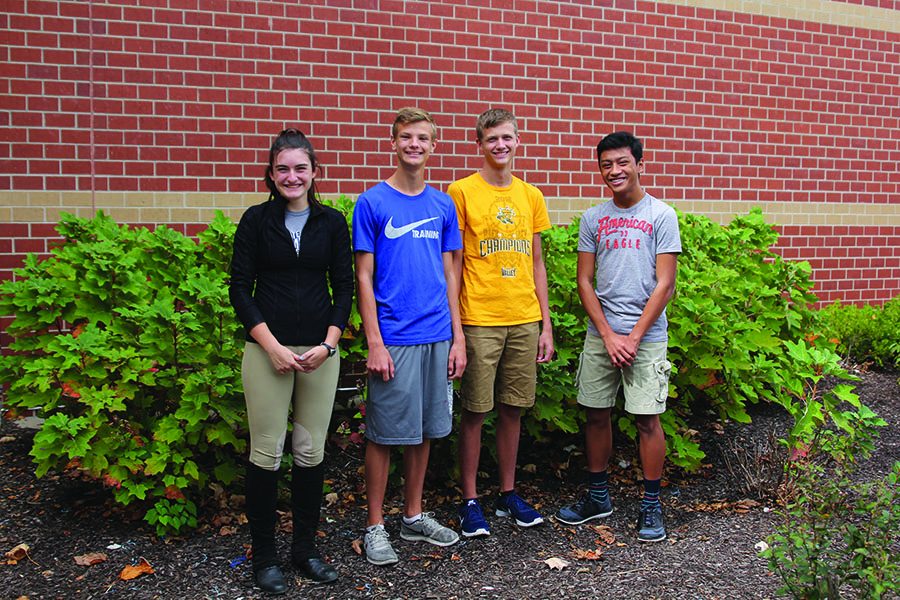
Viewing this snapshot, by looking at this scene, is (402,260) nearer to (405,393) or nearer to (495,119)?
(405,393)

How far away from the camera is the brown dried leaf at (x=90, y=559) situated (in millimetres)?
3662

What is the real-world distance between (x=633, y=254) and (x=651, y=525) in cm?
133

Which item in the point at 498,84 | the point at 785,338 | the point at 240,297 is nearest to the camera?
the point at 240,297

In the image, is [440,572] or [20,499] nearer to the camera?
[440,572]

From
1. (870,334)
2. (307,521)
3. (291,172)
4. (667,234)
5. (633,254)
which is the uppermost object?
(291,172)

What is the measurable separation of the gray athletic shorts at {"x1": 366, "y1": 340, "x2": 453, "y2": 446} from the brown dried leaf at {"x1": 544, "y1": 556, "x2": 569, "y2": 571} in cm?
82

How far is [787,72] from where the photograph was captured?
27.3 feet

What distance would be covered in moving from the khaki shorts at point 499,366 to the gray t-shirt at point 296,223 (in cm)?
97

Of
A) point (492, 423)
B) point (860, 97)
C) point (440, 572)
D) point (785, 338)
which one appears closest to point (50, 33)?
point (492, 423)

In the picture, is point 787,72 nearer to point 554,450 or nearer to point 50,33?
point 554,450

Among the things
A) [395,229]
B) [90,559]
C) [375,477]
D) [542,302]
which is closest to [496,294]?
[542,302]

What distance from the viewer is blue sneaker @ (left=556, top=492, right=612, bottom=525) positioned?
4.22 meters

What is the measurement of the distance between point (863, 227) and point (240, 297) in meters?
7.80

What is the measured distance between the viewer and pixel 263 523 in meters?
3.44
